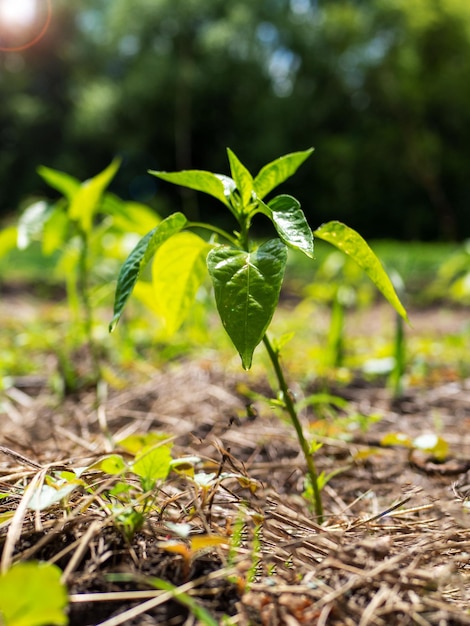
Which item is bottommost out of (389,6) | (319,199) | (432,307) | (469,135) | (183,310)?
(432,307)

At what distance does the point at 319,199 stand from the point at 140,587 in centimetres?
1646

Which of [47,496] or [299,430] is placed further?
[299,430]

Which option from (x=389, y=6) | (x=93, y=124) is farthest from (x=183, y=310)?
(x=93, y=124)

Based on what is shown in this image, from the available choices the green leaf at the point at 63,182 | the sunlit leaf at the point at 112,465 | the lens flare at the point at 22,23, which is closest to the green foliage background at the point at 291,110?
the lens flare at the point at 22,23

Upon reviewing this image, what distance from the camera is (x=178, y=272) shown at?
814 millimetres

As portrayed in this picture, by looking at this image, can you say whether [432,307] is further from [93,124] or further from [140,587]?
[93,124]

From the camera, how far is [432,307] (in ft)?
13.9

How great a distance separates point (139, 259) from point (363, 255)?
261 millimetres

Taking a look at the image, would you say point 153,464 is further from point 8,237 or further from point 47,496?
point 8,237

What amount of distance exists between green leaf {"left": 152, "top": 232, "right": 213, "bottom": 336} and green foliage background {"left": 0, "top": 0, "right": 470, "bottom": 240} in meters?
14.0

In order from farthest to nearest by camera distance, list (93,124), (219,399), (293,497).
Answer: (93,124) → (219,399) → (293,497)

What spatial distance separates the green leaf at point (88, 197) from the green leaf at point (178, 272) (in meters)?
0.58

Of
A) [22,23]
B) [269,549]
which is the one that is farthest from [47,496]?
[22,23]

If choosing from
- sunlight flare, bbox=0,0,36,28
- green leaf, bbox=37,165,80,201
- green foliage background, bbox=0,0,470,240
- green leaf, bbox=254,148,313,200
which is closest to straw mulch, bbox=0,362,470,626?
green leaf, bbox=254,148,313,200
